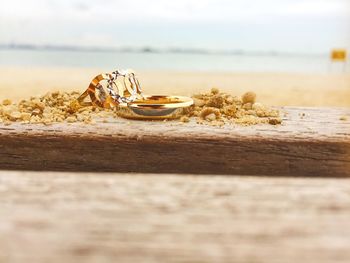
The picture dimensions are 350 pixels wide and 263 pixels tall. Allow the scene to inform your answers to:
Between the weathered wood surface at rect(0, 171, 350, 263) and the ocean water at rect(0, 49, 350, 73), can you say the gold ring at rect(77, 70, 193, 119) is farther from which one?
the ocean water at rect(0, 49, 350, 73)

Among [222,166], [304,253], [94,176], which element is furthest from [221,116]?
[304,253]

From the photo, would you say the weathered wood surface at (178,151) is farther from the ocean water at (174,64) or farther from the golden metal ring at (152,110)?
the ocean water at (174,64)

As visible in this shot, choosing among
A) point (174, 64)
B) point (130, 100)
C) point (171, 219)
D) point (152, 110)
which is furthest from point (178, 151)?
point (174, 64)

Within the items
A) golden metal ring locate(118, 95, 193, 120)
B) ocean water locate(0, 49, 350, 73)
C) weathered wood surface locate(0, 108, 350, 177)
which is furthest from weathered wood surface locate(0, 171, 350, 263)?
ocean water locate(0, 49, 350, 73)

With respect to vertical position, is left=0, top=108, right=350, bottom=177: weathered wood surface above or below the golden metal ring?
below

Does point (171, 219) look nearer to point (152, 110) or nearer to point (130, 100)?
point (152, 110)

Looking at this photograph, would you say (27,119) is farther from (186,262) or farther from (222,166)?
(186,262)
